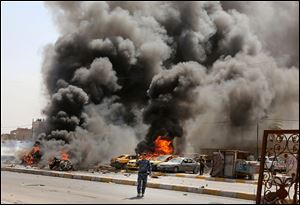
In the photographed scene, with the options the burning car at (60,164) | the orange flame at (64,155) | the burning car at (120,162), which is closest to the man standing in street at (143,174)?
the burning car at (60,164)

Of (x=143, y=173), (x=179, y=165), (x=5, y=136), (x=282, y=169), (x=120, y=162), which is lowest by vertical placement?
(x=120, y=162)

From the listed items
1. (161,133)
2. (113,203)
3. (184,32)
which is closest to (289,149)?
(113,203)

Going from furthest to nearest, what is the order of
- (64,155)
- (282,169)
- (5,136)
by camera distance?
(64,155) < (282,169) < (5,136)

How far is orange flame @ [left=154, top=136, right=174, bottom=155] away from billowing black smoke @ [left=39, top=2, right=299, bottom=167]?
2.20 ft

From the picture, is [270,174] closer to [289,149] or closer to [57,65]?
[289,149]

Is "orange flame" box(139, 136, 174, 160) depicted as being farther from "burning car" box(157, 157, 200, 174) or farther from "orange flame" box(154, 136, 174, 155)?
"burning car" box(157, 157, 200, 174)

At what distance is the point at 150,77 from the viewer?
36688mm

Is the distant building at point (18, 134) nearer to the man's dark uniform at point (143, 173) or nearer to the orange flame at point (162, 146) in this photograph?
the man's dark uniform at point (143, 173)

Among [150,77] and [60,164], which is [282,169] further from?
[150,77]

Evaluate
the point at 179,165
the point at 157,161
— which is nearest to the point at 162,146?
the point at 157,161

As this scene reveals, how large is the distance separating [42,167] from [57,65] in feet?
36.1

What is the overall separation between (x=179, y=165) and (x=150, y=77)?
14.3 metres

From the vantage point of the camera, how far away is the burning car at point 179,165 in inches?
918

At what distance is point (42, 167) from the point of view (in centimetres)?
2384
